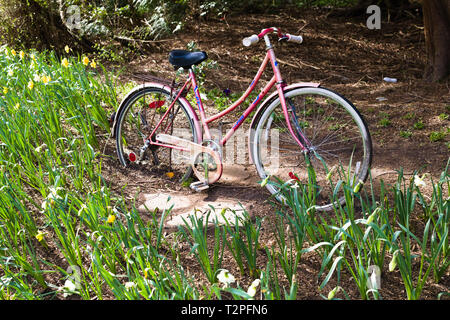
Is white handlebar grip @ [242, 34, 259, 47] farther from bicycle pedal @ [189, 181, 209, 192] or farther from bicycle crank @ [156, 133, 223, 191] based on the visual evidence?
bicycle pedal @ [189, 181, 209, 192]

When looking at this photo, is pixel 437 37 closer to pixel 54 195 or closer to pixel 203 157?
pixel 203 157

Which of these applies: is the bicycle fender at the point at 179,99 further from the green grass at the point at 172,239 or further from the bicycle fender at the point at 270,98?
the bicycle fender at the point at 270,98

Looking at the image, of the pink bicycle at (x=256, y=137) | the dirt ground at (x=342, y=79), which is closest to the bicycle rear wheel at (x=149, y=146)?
the pink bicycle at (x=256, y=137)

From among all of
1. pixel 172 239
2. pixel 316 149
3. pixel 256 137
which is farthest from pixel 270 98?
pixel 172 239

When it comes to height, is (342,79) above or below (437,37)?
below

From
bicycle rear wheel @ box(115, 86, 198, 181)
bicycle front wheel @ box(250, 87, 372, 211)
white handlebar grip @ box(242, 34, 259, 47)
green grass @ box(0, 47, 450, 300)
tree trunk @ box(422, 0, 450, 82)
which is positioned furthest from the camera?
tree trunk @ box(422, 0, 450, 82)

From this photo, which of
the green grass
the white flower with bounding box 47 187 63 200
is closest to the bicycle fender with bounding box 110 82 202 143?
the green grass

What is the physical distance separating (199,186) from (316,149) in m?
0.78

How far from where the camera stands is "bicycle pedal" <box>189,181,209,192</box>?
10.0 feet

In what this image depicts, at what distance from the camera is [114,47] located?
5.99 metres

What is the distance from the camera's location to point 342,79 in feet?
15.6

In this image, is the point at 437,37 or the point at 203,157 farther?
the point at 437,37

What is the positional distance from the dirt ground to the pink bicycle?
15 centimetres

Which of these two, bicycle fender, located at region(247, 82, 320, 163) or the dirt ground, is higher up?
bicycle fender, located at region(247, 82, 320, 163)
